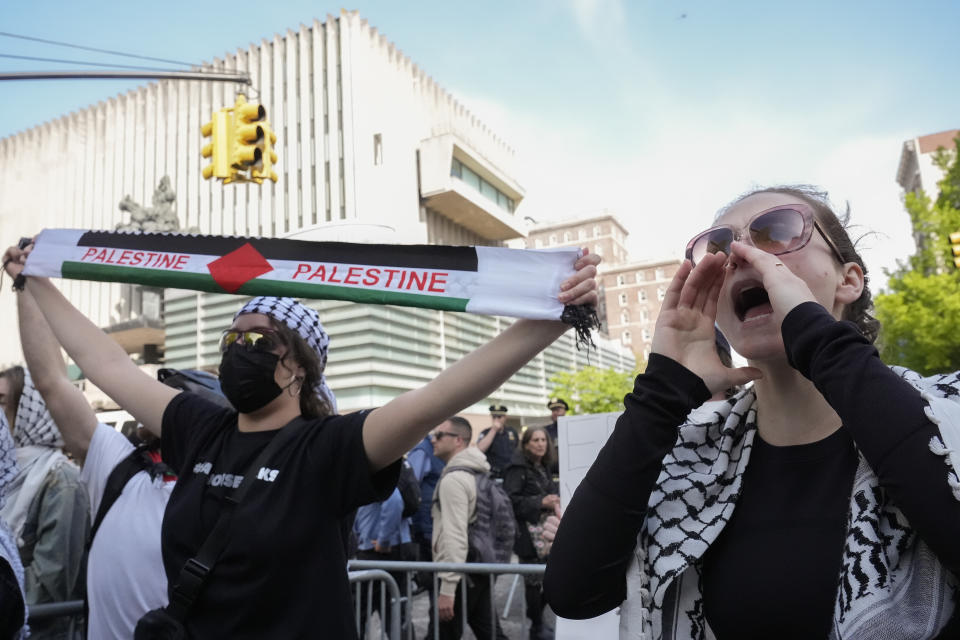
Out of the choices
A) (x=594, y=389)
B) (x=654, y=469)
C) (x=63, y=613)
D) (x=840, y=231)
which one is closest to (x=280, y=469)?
(x=654, y=469)

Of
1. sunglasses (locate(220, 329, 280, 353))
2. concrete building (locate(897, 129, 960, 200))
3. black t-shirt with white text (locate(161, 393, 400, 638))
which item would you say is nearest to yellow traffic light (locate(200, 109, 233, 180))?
sunglasses (locate(220, 329, 280, 353))

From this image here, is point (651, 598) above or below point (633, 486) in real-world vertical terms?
below

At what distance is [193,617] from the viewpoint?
208 centimetres

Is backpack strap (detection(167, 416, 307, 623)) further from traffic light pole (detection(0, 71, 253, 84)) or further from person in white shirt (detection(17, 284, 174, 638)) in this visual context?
traffic light pole (detection(0, 71, 253, 84))

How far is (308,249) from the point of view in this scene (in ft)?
8.41

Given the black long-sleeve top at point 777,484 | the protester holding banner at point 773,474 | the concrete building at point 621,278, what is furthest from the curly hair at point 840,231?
the concrete building at point 621,278

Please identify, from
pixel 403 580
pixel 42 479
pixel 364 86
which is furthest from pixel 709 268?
pixel 364 86

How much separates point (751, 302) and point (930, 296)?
21026mm

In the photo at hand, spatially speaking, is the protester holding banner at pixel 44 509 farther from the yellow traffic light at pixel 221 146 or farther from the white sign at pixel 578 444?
the yellow traffic light at pixel 221 146

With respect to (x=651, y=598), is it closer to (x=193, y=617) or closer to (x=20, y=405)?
(x=193, y=617)

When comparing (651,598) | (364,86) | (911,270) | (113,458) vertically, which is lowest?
(651,598)

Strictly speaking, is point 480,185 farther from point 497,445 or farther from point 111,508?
point 111,508

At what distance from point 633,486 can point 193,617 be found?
1.42 m

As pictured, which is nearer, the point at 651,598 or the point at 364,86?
the point at 651,598
